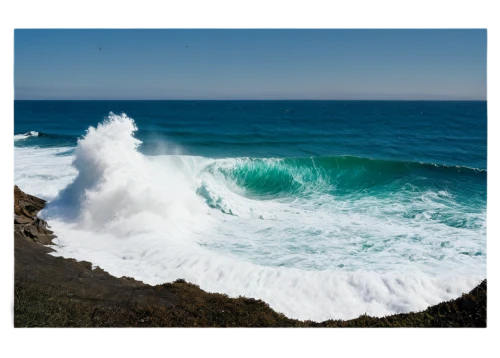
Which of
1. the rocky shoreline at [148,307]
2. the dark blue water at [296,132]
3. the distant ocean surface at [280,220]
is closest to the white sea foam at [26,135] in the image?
the dark blue water at [296,132]

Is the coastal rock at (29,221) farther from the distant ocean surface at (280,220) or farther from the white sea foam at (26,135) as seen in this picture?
the white sea foam at (26,135)

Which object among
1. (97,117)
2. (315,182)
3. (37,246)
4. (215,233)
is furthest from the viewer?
(97,117)

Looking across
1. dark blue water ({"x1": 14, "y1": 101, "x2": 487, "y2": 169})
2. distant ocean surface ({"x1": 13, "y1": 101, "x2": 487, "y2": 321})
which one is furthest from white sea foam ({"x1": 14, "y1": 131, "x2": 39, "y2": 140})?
distant ocean surface ({"x1": 13, "y1": 101, "x2": 487, "y2": 321})

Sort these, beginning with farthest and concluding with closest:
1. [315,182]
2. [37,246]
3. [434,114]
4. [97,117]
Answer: [434,114] < [97,117] < [315,182] < [37,246]

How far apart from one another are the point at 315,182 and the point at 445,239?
5786 millimetres

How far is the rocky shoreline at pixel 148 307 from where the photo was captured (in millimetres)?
4559

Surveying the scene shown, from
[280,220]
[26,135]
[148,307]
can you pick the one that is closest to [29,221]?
[148,307]

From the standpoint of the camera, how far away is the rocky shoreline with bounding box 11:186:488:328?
15.0 ft

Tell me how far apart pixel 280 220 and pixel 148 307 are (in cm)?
463

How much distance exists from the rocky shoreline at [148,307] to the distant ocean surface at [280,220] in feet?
1.19

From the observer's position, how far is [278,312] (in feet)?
16.8

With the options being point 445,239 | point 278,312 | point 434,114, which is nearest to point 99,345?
point 278,312

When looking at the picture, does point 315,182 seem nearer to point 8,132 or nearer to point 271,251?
point 271,251

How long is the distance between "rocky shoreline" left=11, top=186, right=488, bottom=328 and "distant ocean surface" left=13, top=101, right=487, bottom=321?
14.3 inches
